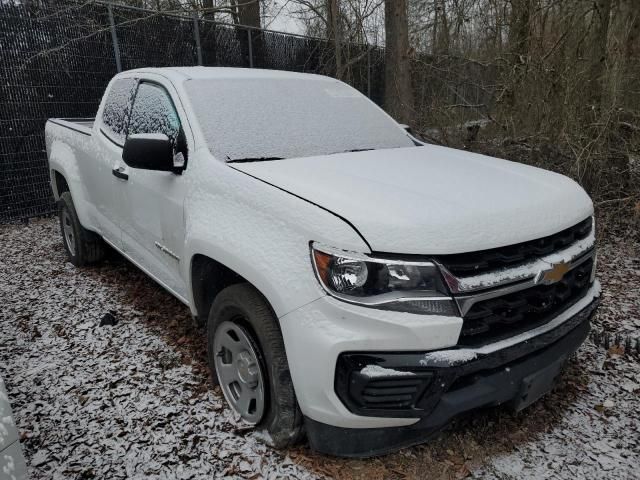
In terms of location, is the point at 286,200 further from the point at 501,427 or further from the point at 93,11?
the point at 93,11

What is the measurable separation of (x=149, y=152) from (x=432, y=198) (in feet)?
4.96

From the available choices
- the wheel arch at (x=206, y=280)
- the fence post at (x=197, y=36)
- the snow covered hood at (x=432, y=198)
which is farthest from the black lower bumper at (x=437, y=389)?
the fence post at (x=197, y=36)

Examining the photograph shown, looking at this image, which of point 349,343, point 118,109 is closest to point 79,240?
point 118,109

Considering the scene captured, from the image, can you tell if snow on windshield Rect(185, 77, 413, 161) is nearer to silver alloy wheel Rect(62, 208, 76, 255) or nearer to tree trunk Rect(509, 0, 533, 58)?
silver alloy wheel Rect(62, 208, 76, 255)

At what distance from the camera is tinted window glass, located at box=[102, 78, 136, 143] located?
355 centimetres

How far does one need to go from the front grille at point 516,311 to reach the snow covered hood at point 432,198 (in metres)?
0.23

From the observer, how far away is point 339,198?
1938 millimetres

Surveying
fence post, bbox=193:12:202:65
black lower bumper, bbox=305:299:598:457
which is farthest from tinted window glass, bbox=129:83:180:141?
fence post, bbox=193:12:202:65

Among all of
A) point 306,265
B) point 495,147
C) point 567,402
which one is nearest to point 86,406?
point 306,265

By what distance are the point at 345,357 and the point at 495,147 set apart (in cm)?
564

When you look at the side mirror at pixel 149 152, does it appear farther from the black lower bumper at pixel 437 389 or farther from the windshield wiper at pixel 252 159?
the black lower bumper at pixel 437 389

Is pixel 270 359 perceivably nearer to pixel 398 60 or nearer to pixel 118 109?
pixel 118 109

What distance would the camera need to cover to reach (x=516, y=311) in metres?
1.93

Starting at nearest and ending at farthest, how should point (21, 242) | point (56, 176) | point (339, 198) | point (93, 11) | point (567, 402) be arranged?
point (339, 198), point (567, 402), point (56, 176), point (21, 242), point (93, 11)
